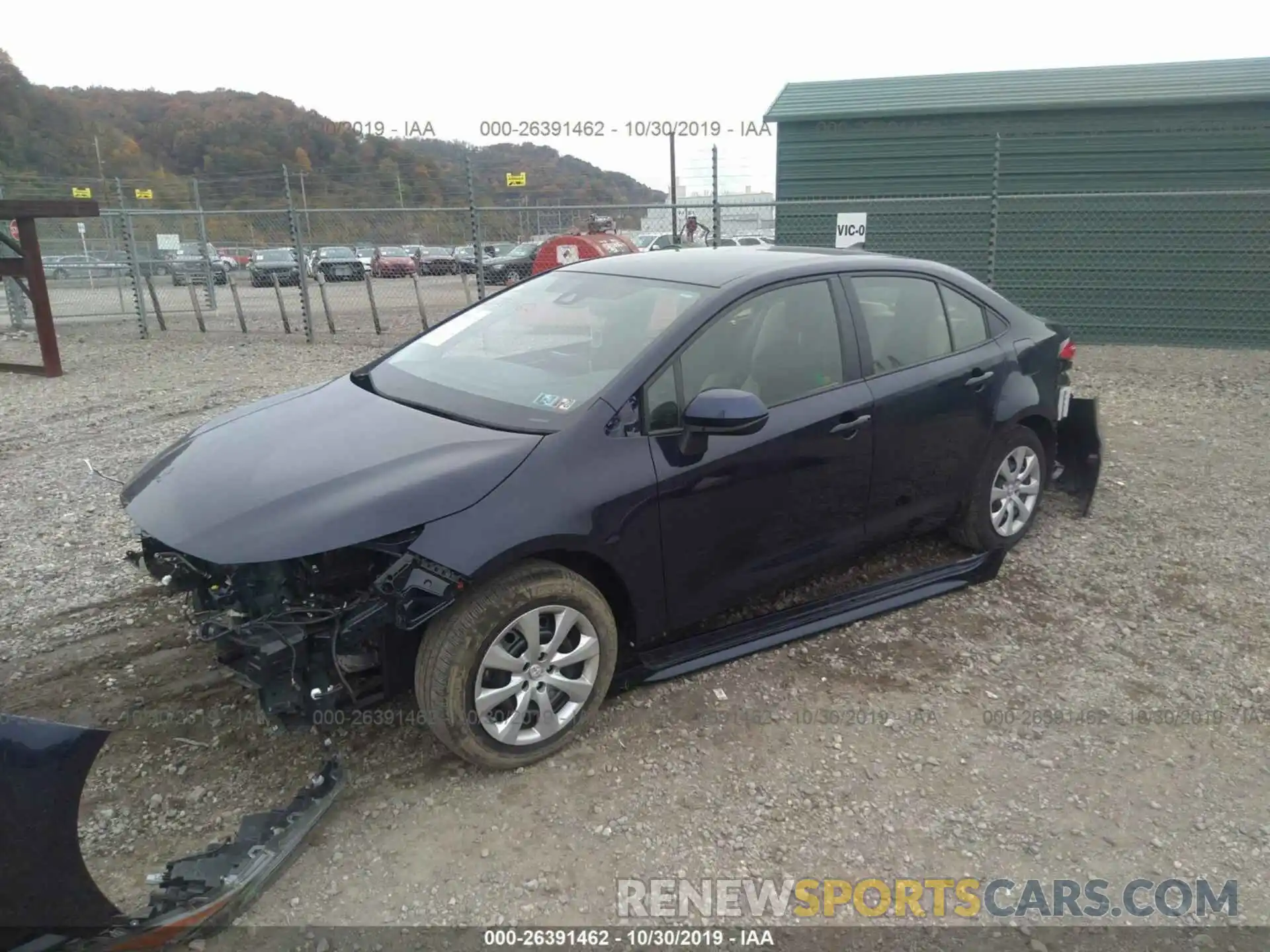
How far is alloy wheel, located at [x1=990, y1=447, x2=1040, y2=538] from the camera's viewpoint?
4535 millimetres

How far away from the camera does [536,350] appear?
3.70 metres

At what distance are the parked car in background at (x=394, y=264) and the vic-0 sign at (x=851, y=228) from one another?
33.6 feet

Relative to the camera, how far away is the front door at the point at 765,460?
325 cm

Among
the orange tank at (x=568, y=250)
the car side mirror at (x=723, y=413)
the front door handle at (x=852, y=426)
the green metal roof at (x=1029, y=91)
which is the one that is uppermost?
the green metal roof at (x=1029, y=91)

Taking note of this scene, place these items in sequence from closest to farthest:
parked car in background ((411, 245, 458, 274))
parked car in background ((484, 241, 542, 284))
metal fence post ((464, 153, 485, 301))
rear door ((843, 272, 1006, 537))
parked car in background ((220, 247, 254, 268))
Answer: rear door ((843, 272, 1006, 537)) < metal fence post ((464, 153, 485, 301)) < parked car in background ((484, 241, 542, 284)) < parked car in background ((411, 245, 458, 274)) < parked car in background ((220, 247, 254, 268))

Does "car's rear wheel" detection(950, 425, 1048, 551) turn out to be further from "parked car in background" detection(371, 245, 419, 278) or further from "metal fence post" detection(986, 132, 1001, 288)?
"parked car in background" detection(371, 245, 419, 278)

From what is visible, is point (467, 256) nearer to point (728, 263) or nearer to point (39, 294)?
point (39, 294)

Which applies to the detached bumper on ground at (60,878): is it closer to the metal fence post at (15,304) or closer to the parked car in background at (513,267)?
the metal fence post at (15,304)

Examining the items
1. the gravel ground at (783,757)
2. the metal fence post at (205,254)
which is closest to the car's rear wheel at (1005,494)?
the gravel ground at (783,757)

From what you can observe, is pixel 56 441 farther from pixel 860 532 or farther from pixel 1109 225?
pixel 1109 225

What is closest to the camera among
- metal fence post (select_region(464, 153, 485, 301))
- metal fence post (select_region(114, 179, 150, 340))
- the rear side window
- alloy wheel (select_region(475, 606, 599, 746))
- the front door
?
alloy wheel (select_region(475, 606, 599, 746))

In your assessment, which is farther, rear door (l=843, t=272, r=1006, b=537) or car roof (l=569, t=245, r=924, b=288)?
rear door (l=843, t=272, r=1006, b=537)

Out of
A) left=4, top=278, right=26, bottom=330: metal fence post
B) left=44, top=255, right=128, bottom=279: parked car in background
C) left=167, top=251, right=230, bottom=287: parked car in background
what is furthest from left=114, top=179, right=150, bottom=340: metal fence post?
left=4, top=278, right=26, bottom=330: metal fence post

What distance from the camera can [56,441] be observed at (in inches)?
274
